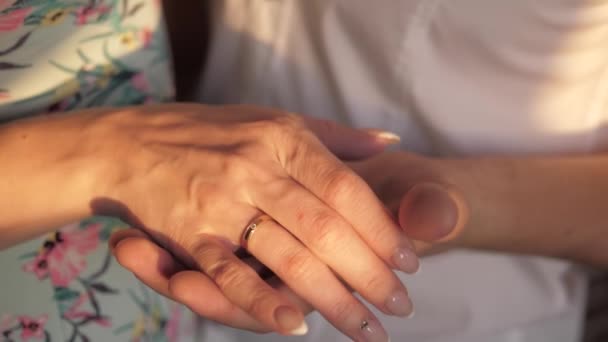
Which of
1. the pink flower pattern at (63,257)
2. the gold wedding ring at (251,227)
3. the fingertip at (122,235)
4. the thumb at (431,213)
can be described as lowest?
the pink flower pattern at (63,257)

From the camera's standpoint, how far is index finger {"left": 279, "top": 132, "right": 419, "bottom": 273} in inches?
20.7

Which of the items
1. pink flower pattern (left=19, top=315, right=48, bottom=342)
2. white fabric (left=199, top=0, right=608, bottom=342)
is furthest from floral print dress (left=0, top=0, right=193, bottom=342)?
white fabric (left=199, top=0, right=608, bottom=342)

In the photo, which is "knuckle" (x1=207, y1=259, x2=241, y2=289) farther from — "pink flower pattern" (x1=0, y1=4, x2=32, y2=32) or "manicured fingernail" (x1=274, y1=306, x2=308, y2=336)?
"pink flower pattern" (x1=0, y1=4, x2=32, y2=32)

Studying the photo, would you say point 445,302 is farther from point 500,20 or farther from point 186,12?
point 186,12

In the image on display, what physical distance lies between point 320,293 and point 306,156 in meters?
0.14

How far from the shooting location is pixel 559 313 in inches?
28.7

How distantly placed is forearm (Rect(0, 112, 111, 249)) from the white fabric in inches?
9.4

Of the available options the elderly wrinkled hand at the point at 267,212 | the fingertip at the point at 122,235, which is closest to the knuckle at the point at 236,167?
the elderly wrinkled hand at the point at 267,212

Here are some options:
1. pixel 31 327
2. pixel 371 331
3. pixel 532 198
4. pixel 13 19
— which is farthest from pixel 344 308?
pixel 13 19

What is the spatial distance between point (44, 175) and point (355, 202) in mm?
343

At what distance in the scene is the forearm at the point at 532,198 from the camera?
63 centimetres

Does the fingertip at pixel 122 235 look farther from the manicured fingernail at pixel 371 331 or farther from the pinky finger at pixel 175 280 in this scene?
the manicured fingernail at pixel 371 331

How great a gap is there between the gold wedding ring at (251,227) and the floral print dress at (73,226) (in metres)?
0.20

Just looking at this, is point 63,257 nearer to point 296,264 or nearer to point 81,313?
point 81,313
